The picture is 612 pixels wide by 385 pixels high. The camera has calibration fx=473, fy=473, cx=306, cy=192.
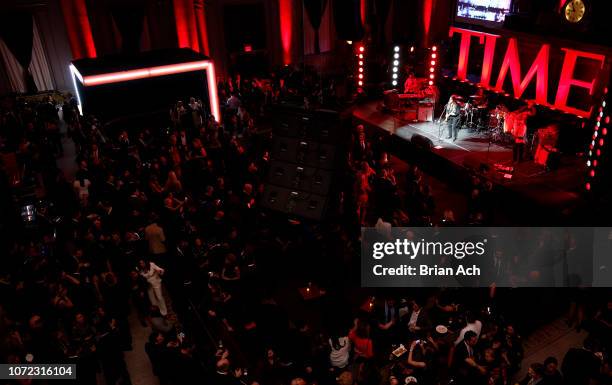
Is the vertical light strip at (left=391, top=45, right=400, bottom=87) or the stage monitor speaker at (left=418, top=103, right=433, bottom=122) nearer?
the stage monitor speaker at (left=418, top=103, right=433, bottom=122)

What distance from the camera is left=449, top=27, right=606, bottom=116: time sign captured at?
1252cm

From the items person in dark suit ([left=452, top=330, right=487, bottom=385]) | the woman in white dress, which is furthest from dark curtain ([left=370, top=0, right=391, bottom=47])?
person in dark suit ([left=452, top=330, right=487, bottom=385])

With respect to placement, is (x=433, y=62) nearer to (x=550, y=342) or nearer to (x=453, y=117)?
(x=453, y=117)

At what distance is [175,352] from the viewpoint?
597cm

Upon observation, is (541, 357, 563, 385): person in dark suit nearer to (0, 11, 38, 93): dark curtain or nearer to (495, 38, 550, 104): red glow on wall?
(495, 38, 550, 104): red glow on wall

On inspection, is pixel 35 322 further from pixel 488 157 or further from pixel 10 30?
pixel 10 30

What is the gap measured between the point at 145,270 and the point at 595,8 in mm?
11440

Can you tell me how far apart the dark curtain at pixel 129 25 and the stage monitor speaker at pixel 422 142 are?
35.1 ft

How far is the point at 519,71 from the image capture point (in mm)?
14164

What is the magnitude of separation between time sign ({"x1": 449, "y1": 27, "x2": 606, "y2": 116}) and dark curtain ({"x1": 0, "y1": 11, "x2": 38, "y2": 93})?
1450 centimetres

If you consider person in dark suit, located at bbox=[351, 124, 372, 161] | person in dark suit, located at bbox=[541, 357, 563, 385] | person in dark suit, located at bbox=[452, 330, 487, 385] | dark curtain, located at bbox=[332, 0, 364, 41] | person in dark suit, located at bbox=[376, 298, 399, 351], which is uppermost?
dark curtain, located at bbox=[332, 0, 364, 41]

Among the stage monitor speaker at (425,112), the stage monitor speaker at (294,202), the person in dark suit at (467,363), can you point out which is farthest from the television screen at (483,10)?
the person in dark suit at (467,363)

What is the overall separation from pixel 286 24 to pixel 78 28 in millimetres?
7980

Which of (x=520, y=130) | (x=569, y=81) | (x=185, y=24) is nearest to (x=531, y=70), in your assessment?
(x=569, y=81)
